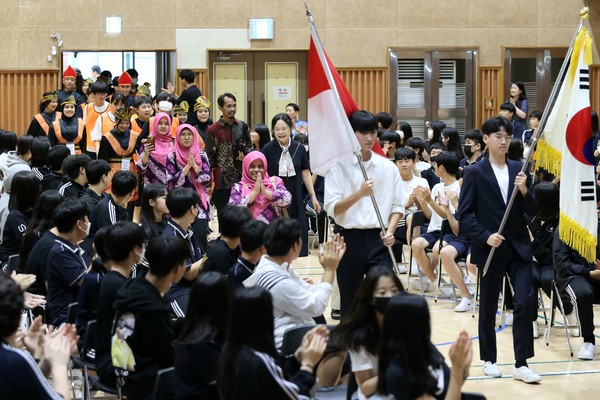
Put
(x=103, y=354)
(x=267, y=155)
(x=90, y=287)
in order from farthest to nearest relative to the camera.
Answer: (x=267, y=155) < (x=90, y=287) < (x=103, y=354)

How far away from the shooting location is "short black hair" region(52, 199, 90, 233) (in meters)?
5.67

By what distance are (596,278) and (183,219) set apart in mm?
3117

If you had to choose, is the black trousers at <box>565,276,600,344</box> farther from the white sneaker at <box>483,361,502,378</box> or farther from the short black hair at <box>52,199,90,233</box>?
the short black hair at <box>52,199,90,233</box>

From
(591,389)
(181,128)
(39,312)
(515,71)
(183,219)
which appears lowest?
(591,389)

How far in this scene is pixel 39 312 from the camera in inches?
243

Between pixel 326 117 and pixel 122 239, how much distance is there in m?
2.31

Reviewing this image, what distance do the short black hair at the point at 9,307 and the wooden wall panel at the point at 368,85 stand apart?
44.3 feet

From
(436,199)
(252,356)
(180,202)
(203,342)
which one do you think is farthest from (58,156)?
(252,356)

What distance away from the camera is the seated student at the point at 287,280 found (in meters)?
4.89

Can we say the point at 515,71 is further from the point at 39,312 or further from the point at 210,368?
the point at 210,368

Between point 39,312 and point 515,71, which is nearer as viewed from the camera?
point 39,312

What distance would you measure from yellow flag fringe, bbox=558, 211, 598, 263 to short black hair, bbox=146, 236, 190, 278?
3141mm

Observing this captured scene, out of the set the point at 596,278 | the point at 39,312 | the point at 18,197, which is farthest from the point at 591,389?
the point at 18,197

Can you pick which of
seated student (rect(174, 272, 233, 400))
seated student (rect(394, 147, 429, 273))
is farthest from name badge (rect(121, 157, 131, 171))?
seated student (rect(174, 272, 233, 400))
